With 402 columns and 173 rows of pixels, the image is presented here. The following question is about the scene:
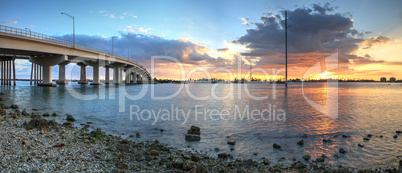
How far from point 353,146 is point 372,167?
9.21ft

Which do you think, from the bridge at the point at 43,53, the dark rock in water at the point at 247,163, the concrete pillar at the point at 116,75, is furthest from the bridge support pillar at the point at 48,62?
the dark rock in water at the point at 247,163

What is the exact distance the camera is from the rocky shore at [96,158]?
6.02 m

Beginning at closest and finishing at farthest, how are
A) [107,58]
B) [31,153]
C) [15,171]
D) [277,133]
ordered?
[15,171] < [31,153] < [277,133] < [107,58]

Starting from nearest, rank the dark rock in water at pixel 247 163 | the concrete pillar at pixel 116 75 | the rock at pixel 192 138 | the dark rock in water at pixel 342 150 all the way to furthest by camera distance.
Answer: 1. the dark rock in water at pixel 247 163
2. the dark rock in water at pixel 342 150
3. the rock at pixel 192 138
4. the concrete pillar at pixel 116 75

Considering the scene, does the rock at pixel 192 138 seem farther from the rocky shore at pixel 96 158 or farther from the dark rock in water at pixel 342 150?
the dark rock in water at pixel 342 150

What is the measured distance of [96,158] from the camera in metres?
7.02

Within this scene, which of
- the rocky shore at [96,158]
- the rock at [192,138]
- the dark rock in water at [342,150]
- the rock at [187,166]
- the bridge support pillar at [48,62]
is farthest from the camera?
the bridge support pillar at [48,62]

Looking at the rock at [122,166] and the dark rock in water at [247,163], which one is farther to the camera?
the dark rock in water at [247,163]

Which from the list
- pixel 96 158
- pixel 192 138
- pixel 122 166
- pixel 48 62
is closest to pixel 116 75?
pixel 48 62

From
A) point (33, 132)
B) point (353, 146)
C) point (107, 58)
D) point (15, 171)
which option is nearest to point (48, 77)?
point (107, 58)

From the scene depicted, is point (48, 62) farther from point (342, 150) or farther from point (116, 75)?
point (342, 150)

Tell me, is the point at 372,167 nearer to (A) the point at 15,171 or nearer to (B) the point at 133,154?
(B) the point at 133,154

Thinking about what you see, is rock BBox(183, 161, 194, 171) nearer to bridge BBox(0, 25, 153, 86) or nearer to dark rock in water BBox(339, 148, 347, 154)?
dark rock in water BBox(339, 148, 347, 154)

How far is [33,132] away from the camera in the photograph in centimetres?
893
